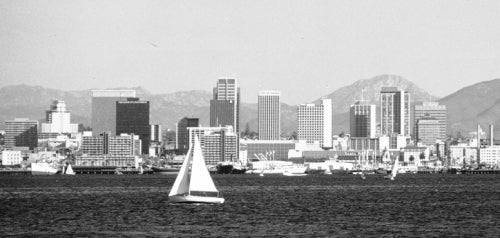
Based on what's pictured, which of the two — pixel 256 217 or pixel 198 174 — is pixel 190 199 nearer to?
pixel 198 174

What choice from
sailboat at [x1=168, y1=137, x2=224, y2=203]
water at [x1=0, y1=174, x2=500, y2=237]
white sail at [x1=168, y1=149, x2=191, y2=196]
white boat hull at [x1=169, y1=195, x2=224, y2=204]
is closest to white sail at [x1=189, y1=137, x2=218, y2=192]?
sailboat at [x1=168, y1=137, x2=224, y2=203]

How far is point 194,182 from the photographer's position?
104000 millimetres

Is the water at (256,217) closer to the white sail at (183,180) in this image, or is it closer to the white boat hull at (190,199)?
the white boat hull at (190,199)

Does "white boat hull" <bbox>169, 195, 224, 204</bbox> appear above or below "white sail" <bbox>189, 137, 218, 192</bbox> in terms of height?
below

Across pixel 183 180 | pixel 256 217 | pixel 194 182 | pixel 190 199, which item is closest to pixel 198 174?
pixel 194 182

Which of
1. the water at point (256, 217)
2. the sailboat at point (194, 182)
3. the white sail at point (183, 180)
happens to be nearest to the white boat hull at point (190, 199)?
the sailboat at point (194, 182)

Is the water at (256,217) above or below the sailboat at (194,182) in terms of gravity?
below

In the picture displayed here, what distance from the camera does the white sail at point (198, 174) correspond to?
102875 millimetres

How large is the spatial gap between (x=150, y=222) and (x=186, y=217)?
15.6ft

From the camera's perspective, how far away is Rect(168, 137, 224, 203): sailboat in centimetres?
10306

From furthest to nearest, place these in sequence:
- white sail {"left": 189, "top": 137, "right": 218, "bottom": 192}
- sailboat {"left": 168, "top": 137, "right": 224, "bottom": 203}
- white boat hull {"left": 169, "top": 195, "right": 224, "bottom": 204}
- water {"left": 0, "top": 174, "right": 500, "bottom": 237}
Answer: white boat hull {"left": 169, "top": 195, "right": 224, "bottom": 204} → sailboat {"left": 168, "top": 137, "right": 224, "bottom": 203} → white sail {"left": 189, "top": 137, "right": 218, "bottom": 192} → water {"left": 0, "top": 174, "right": 500, "bottom": 237}

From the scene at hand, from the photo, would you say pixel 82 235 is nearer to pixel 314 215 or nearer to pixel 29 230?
pixel 29 230

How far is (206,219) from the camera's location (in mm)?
91500

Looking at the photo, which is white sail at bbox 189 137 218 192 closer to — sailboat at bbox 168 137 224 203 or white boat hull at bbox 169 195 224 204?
sailboat at bbox 168 137 224 203
